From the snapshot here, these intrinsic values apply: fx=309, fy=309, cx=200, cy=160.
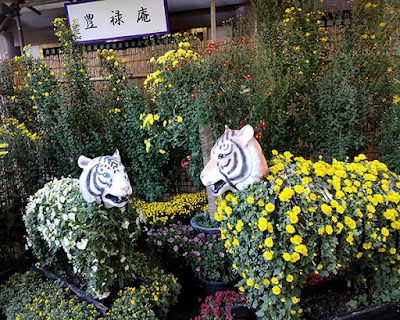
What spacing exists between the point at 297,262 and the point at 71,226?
183 cm

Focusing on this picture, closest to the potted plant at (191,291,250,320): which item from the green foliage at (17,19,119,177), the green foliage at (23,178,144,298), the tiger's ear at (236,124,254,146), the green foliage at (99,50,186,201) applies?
the green foliage at (23,178,144,298)

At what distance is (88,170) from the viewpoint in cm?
256

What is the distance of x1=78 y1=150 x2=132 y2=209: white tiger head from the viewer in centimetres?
249

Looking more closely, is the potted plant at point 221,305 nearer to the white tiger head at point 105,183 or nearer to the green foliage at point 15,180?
the white tiger head at point 105,183

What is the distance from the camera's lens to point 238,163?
83.4 inches

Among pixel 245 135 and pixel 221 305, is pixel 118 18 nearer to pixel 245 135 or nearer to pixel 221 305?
pixel 245 135

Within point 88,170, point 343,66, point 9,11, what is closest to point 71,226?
point 88,170

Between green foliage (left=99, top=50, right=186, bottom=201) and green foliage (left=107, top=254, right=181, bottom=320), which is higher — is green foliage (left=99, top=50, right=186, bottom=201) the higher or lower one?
the higher one

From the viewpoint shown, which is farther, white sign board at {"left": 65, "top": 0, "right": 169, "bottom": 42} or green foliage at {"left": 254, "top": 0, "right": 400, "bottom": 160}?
white sign board at {"left": 65, "top": 0, "right": 169, "bottom": 42}

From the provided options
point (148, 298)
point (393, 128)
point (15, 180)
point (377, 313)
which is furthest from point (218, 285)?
point (15, 180)

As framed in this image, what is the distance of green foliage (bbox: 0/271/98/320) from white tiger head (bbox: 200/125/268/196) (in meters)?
1.57

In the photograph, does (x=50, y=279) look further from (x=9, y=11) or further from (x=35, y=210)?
(x=9, y=11)

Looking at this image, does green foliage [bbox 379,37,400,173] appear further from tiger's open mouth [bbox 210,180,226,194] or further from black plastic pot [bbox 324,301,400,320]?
tiger's open mouth [bbox 210,180,226,194]

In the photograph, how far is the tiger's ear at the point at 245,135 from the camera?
2.06 metres
